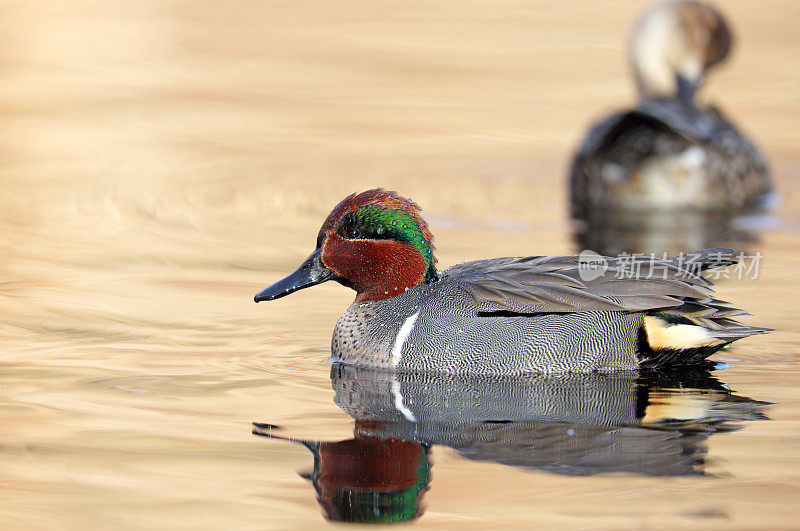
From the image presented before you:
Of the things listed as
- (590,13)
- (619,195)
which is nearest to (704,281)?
(619,195)

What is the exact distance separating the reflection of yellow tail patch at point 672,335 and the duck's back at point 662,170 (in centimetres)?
452

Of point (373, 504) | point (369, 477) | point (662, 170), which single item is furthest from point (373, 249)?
point (662, 170)

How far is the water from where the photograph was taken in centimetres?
480

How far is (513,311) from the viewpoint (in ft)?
21.3

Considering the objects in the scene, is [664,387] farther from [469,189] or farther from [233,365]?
[469,189]

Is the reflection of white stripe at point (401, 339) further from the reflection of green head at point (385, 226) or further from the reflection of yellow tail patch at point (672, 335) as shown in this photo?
the reflection of yellow tail patch at point (672, 335)

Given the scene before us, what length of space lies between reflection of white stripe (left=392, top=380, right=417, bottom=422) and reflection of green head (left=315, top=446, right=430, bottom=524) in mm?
911

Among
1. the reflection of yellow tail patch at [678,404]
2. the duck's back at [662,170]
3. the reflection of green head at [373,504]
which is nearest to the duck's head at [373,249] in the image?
the reflection of yellow tail patch at [678,404]

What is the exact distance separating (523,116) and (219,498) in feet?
29.9

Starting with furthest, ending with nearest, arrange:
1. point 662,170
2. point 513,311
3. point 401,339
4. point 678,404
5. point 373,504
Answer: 1. point 662,170
2. point 401,339
3. point 513,311
4. point 678,404
5. point 373,504

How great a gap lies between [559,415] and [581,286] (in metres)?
0.93

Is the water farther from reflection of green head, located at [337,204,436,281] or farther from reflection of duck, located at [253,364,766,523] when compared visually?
reflection of green head, located at [337,204,436,281]

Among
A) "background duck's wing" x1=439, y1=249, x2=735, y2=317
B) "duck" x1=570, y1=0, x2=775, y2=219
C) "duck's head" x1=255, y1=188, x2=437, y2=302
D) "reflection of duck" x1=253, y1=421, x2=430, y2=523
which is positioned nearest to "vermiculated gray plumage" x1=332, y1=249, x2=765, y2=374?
"background duck's wing" x1=439, y1=249, x2=735, y2=317

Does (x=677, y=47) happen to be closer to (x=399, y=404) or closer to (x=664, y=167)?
(x=664, y=167)
